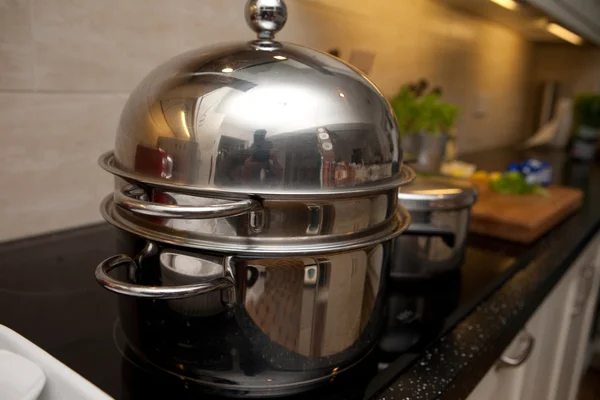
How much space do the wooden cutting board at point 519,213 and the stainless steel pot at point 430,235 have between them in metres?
0.27

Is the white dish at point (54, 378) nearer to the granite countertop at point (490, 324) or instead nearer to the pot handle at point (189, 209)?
the pot handle at point (189, 209)

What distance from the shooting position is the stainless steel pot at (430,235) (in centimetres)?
73

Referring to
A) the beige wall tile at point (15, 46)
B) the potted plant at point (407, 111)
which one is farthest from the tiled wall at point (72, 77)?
the potted plant at point (407, 111)

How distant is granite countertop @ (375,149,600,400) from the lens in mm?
494

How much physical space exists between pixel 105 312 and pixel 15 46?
379 millimetres

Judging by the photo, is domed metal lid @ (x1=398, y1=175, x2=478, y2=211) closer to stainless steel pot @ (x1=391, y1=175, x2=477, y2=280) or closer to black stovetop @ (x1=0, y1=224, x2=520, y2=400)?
stainless steel pot @ (x1=391, y1=175, x2=477, y2=280)

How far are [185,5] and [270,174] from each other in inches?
23.9

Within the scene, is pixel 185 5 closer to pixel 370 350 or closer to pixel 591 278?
pixel 370 350

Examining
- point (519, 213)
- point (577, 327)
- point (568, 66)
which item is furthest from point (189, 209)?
point (568, 66)

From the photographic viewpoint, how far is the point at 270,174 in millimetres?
386

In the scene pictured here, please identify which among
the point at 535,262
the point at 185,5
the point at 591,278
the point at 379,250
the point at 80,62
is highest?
the point at 185,5

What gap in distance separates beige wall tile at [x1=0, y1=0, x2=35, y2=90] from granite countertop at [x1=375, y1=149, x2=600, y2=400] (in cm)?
61

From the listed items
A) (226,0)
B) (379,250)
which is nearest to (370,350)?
(379,250)

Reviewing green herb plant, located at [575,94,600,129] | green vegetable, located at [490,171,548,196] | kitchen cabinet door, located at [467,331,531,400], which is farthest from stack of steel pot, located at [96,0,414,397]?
green herb plant, located at [575,94,600,129]
